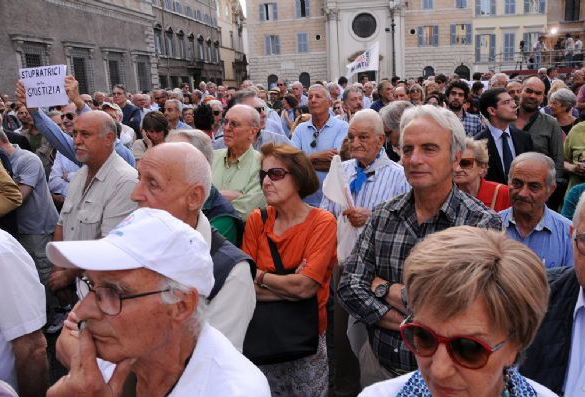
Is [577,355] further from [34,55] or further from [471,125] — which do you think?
[34,55]

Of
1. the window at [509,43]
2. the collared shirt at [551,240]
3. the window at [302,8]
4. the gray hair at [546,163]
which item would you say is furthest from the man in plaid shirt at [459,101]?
the window at [509,43]

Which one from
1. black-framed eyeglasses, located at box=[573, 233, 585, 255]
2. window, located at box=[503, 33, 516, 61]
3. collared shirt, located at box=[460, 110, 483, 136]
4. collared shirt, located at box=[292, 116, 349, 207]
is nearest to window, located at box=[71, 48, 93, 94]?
collared shirt, located at box=[292, 116, 349, 207]

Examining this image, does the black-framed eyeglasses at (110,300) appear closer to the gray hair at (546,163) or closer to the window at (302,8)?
the gray hair at (546,163)

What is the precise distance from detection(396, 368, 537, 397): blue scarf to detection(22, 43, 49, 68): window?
2526cm

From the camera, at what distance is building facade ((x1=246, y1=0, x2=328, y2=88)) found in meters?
48.8

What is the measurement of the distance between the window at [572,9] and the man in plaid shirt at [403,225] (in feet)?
182

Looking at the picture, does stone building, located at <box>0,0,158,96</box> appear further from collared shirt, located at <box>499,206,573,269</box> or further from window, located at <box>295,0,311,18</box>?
collared shirt, located at <box>499,206,573,269</box>

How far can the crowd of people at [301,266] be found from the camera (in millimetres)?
1528

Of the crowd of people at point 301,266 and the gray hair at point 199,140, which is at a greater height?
the gray hair at point 199,140

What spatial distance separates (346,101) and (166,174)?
5.48 m

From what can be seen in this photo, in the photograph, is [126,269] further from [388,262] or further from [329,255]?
[329,255]

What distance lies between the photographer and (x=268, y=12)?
162ft

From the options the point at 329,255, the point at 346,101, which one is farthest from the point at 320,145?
the point at 329,255

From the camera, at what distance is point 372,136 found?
3.77 m
